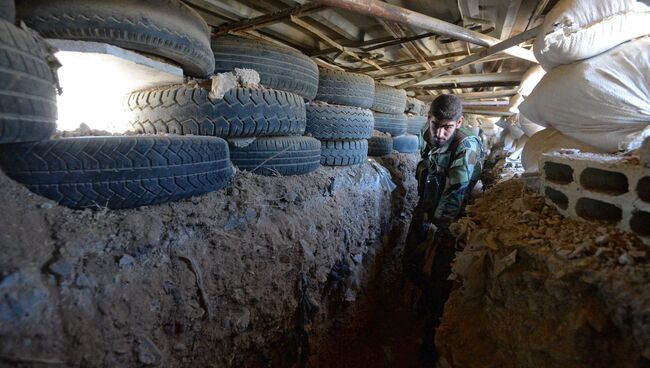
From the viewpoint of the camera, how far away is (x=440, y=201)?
8.89 ft

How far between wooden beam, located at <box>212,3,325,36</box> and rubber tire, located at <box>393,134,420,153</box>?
2.86 meters

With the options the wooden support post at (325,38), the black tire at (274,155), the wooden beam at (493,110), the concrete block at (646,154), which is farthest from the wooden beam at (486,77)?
the concrete block at (646,154)

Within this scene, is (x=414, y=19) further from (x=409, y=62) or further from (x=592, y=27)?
(x=409, y=62)

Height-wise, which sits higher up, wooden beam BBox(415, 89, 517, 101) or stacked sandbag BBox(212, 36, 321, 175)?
wooden beam BBox(415, 89, 517, 101)

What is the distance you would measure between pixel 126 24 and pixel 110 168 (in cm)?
79

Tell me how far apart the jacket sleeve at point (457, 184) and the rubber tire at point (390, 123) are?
80.8 inches

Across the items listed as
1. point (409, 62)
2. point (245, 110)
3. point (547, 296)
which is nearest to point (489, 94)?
point (409, 62)

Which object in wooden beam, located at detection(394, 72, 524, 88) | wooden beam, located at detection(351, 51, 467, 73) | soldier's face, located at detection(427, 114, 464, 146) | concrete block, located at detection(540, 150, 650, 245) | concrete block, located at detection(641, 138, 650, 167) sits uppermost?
wooden beam, located at detection(351, 51, 467, 73)

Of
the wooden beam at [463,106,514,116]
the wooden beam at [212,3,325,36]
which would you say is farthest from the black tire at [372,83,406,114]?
the wooden beam at [463,106,514,116]

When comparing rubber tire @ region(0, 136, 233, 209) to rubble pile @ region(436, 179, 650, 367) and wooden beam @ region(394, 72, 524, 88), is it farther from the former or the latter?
wooden beam @ region(394, 72, 524, 88)

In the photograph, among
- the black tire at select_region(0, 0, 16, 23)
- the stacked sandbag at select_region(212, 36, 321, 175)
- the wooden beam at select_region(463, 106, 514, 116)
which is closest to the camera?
the black tire at select_region(0, 0, 16, 23)

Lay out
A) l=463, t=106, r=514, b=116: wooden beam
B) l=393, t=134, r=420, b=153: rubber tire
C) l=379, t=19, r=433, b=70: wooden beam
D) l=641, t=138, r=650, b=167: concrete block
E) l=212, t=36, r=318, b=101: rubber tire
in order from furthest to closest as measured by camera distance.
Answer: l=463, t=106, r=514, b=116: wooden beam
l=393, t=134, r=420, b=153: rubber tire
l=379, t=19, r=433, b=70: wooden beam
l=212, t=36, r=318, b=101: rubber tire
l=641, t=138, r=650, b=167: concrete block

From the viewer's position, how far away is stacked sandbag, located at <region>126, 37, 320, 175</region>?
190cm

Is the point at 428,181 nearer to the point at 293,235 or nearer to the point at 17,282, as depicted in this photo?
the point at 293,235
